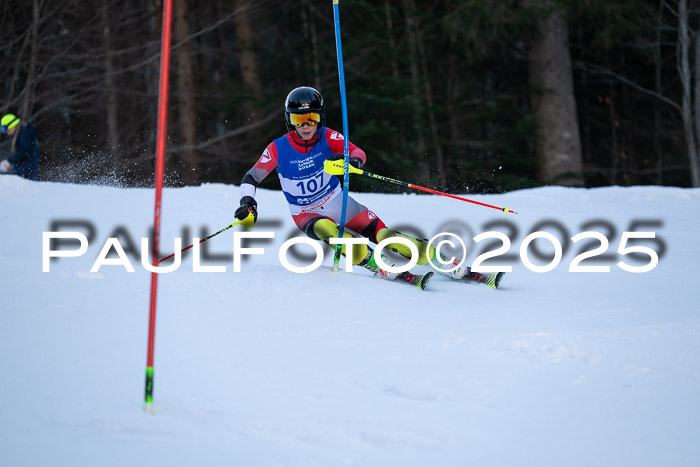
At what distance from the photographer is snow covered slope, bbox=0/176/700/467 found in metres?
2.85

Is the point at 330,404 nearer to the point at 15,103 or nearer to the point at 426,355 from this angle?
the point at 426,355

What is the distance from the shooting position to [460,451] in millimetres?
2840

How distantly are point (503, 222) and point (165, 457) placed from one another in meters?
5.69

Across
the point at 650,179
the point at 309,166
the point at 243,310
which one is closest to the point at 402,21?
the point at 650,179

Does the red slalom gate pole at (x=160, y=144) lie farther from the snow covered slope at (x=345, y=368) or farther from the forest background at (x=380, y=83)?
the forest background at (x=380, y=83)

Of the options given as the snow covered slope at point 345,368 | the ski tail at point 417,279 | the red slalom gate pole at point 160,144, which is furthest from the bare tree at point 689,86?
the red slalom gate pole at point 160,144

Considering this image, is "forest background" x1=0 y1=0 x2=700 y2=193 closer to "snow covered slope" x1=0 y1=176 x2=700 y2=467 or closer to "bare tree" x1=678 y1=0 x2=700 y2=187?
"bare tree" x1=678 y1=0 x2=700 y2=187

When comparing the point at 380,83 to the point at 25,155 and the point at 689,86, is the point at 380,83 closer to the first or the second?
the point at 689,86

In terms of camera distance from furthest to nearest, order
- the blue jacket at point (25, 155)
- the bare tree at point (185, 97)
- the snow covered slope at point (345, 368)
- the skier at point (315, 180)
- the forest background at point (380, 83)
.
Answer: the bare tree at point (185, 97) → the forest background at point (380, 83) → the blue jacket at point (25, 155) → the skier at point (315, 180) → the snow covered slope at point (345, 368)

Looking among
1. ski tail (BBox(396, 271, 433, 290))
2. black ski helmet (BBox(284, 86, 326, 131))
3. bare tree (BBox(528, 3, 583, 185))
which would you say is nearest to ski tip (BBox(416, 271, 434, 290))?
ski tail (BBox(396, 271, 433, 290))

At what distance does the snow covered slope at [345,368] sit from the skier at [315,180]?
1.10 feet

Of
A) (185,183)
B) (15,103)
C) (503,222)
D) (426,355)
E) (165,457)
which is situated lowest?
(165,457)

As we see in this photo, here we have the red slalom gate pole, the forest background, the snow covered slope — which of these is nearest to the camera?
the snow covered slope

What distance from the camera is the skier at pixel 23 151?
1027 centimetres
